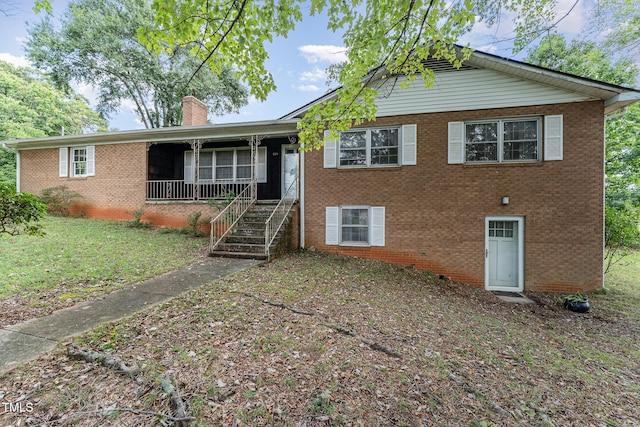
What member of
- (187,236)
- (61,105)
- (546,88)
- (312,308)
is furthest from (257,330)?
(61,105)

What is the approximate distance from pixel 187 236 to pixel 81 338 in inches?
284

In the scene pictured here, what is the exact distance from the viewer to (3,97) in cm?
1870

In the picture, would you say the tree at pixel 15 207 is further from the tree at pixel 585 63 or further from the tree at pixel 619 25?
the tree at pixel 585 63

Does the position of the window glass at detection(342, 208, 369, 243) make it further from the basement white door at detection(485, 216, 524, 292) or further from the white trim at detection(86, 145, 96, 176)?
the white trim at detection(86, 145, 96, 176)

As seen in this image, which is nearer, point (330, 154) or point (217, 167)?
point (330, 154)

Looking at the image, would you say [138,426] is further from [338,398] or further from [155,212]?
[155,212]

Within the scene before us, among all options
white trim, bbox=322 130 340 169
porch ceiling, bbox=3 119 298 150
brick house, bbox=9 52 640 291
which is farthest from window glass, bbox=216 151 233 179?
white trim, bbox=322 130 340 169

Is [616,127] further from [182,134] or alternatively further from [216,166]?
[182,134]

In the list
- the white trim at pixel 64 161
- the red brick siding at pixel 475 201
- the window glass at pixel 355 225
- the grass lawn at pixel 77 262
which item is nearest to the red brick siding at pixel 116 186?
the white trim at pixel 64 161

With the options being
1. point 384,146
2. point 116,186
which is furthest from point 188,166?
point 384,146

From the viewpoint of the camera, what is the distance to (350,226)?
350 inches

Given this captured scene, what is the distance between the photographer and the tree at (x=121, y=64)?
1777 cm

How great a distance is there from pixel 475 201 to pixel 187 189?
11731mm

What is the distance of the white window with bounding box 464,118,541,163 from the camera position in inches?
303
